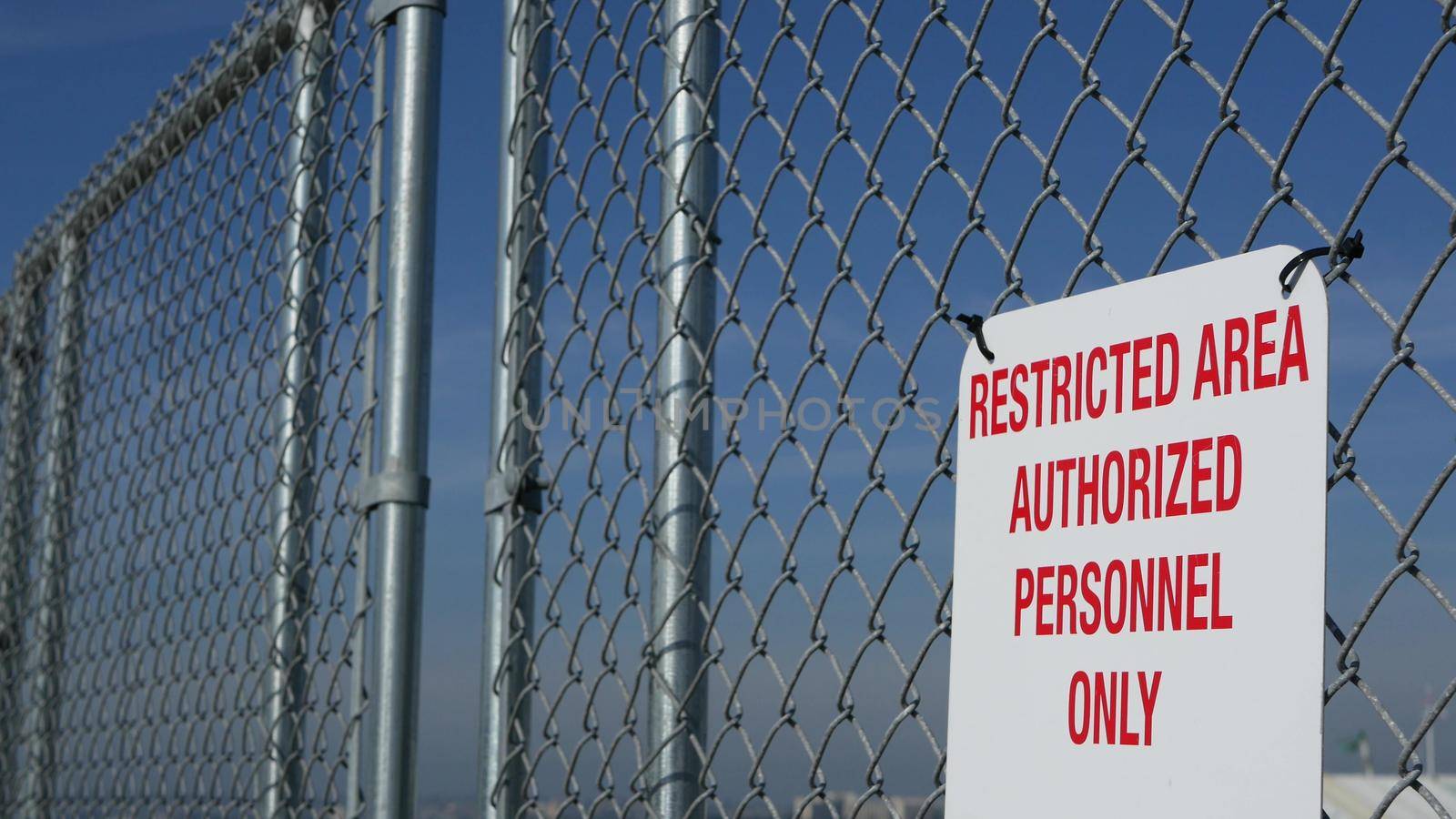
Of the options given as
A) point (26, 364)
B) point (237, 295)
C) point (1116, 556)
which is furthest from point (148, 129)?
point (1116, 556)

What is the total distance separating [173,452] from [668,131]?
7.49 feet

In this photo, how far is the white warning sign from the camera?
1385 millimetres

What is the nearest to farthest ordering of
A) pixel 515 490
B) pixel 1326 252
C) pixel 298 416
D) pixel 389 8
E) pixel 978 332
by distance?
pixel 1326 252
pixel 978 332
pixel 515 490
pixel 389 8
pixel 298 416

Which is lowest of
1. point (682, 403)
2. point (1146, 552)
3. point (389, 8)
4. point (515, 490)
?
point (1146, 552)

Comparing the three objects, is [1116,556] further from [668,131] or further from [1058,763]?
[668,131]

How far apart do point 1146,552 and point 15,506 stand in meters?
4.96

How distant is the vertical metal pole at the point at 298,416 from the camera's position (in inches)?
127

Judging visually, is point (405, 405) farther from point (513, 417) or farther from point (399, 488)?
point (513, 417)

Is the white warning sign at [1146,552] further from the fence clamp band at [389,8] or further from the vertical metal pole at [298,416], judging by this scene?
the vertical metal pole at [298,416]

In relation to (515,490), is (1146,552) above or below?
below

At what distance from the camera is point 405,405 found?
282cm

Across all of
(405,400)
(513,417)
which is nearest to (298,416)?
(405,400)

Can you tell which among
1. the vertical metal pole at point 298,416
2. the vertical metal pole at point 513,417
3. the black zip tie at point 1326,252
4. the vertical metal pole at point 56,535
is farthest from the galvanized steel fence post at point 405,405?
the vertical metal pole at point 56,535

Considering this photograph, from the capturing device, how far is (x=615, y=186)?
96.0 inches
